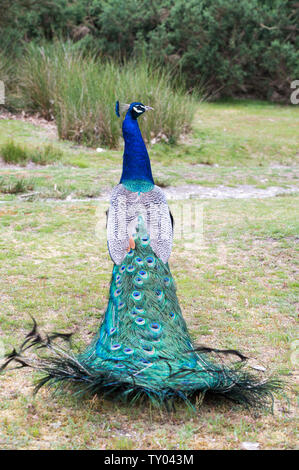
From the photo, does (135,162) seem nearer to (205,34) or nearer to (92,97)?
(92,97)

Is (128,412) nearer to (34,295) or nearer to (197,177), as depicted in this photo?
(34,295)

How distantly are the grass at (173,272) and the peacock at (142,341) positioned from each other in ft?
0.49

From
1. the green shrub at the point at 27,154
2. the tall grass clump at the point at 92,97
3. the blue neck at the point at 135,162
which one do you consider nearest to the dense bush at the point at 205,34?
the tall grass clump at the point at 92,97

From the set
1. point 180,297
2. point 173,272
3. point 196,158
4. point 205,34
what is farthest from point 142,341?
point 205,34

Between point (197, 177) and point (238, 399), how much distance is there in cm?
666

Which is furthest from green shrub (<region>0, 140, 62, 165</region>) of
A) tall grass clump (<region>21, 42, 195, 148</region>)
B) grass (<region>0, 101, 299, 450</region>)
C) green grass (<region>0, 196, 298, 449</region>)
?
green grass (<region>0, 196, 298, 449</region>)

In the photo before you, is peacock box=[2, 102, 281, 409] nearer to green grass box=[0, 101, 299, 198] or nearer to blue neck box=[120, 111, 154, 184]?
blue neck box=[120, 111, 154, 184]

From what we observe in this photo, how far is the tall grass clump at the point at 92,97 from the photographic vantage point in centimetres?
1040

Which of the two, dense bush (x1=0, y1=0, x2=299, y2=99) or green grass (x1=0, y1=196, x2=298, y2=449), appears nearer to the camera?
green grass (x1=0, y1=196, x2=298, y2=449)

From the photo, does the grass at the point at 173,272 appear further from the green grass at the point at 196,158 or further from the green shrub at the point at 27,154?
the green shrub at the point at 27,154

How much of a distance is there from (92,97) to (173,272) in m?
6.21

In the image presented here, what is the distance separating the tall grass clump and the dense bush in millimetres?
4781

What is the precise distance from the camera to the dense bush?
16.7 m

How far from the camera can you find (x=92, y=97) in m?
10.4
